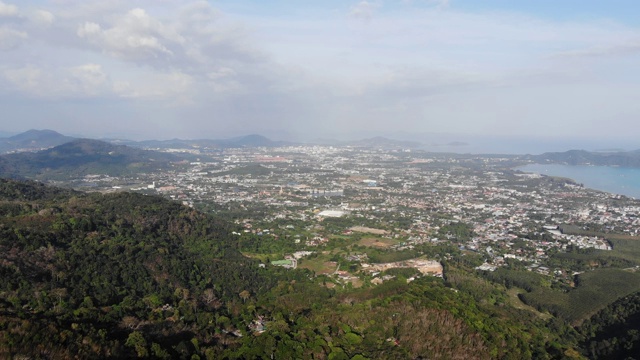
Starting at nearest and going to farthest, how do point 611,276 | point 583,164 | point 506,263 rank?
point 611,276 < point 506,263 < point 583,164

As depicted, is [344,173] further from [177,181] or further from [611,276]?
[611,276]

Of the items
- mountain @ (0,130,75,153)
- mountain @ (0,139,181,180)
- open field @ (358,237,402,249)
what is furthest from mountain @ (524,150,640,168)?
mountain @ (0,130,75,153)

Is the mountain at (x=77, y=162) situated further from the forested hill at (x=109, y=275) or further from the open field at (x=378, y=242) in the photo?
the open field at (x=378, y=242)

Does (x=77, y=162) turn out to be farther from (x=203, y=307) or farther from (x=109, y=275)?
(x=203, y=307)

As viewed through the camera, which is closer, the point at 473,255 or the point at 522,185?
the point at 473,255

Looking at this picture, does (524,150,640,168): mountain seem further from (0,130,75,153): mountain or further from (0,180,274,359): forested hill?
(0,130,75,153): mountain

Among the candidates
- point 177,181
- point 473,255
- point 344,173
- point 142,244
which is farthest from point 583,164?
point 142,244

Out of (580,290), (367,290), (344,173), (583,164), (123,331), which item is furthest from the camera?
(583,164)

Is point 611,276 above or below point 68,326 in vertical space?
below
